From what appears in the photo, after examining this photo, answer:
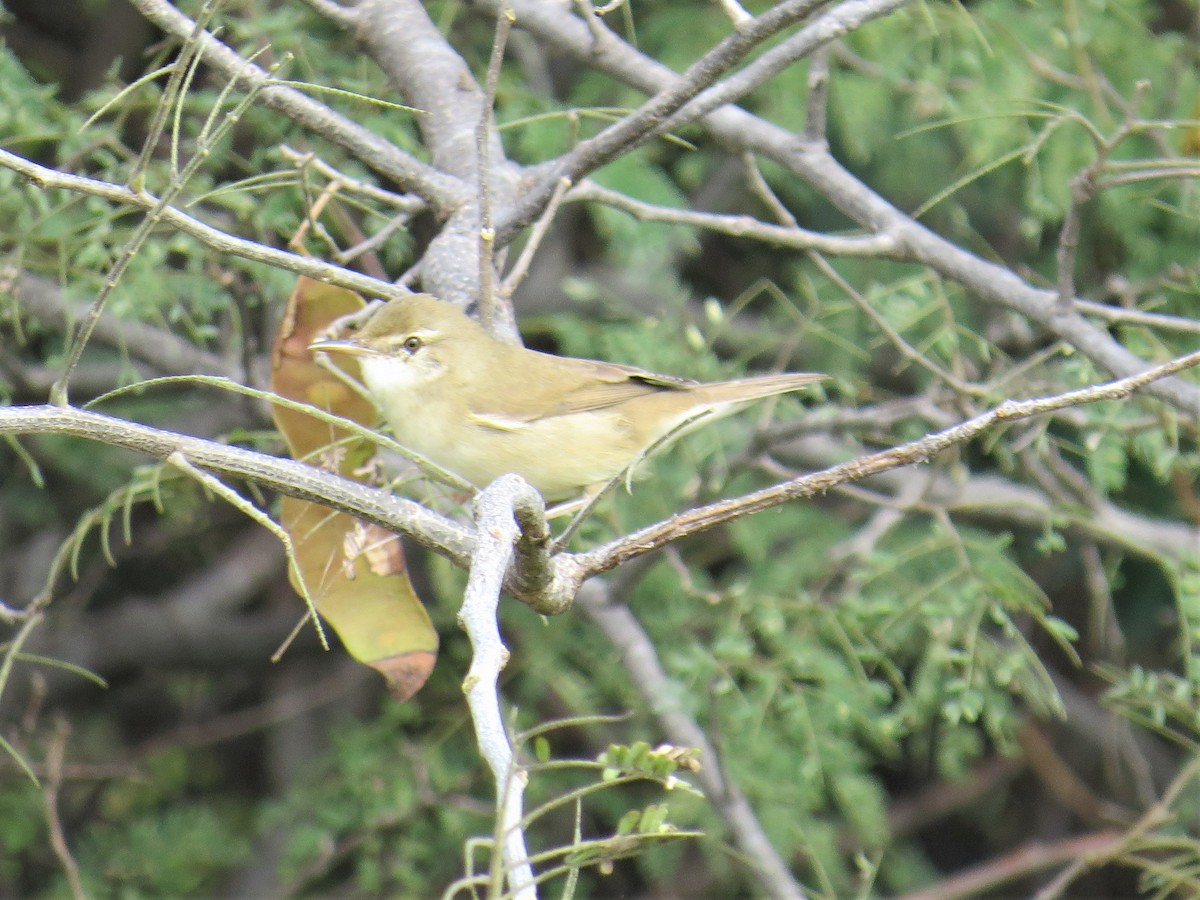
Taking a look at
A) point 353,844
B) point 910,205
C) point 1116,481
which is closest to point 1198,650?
point 1116,481

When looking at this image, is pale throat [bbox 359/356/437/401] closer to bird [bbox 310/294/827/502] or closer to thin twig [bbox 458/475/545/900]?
bird [bbox 310/294/827/502]

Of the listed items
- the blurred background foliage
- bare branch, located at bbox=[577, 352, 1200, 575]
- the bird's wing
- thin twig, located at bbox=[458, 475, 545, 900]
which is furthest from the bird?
thin twig, located at bbox=[458, 475, 545, 900]

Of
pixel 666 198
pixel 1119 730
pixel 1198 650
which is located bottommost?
pixel 1119 730

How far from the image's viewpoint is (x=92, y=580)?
175 inches

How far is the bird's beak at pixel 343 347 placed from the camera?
104 inches

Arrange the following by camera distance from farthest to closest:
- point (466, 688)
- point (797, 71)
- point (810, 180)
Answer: point (797, 71) < point (810, 180) < point (466, 688)

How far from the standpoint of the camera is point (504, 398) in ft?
9.74

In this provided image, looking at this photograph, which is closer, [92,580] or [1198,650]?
[1198,650]

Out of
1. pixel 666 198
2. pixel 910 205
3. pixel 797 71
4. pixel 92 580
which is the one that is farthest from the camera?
pixel 910 205

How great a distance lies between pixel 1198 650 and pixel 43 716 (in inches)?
152

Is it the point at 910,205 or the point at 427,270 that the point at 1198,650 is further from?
the point at 427,270

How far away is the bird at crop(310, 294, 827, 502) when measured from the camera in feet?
9.14

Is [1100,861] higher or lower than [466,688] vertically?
lower

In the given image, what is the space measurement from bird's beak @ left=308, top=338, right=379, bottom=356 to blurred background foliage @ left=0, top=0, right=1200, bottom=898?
1.01 feet
